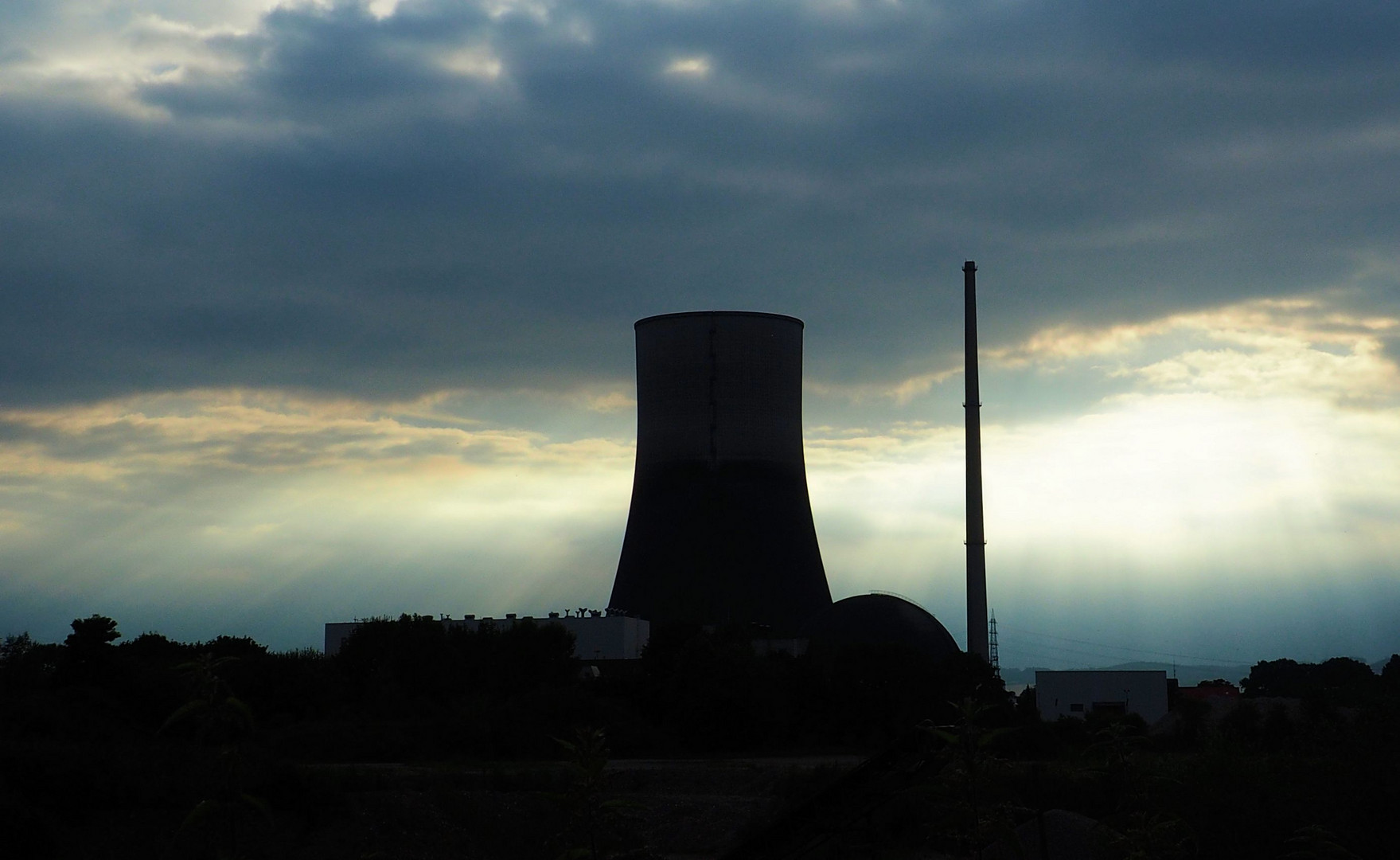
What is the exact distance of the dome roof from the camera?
43938 millimetres

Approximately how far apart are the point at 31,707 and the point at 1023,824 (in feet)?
65.1

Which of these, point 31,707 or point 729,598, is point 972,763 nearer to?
point 31,707

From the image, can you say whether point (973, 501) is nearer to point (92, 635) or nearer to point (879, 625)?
point (879, 625)

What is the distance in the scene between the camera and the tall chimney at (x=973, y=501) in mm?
46062

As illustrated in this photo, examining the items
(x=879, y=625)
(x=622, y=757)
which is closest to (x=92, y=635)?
(x=622, y=757)

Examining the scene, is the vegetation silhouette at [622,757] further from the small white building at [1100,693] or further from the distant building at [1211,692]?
the distant building at [1211,692]

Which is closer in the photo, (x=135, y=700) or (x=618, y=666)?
(x=135, y=700)

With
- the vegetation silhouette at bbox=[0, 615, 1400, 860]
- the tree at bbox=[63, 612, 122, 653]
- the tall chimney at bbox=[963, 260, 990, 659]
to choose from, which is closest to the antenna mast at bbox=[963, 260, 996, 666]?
the tall chimney at bbox=[963, 260, 990, 659]

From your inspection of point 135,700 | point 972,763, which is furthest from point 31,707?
point 972,763

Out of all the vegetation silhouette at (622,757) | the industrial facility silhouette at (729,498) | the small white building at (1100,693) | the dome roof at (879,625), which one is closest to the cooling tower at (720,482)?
the industrial facility silhouette at (729,498)

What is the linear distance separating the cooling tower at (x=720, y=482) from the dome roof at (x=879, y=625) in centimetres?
153

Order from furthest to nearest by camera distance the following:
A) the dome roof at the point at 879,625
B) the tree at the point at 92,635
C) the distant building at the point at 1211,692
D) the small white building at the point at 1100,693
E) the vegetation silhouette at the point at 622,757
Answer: the distant building at the point at 1211,692
the small white building at the point at 1100,693
the dome roof at the point at 879,625
the tree at the point at 92,635
the vegetation silhouette at the point at 622,757

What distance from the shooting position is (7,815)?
1700 cm

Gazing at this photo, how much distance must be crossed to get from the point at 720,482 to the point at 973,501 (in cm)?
887
